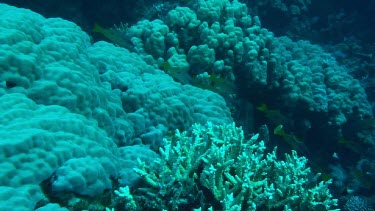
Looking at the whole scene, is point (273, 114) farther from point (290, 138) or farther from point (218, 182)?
point (218, 182)

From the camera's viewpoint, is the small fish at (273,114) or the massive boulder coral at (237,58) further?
the massive boulder coral at (237,58)

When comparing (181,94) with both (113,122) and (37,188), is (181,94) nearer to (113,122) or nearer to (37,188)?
(113,122)

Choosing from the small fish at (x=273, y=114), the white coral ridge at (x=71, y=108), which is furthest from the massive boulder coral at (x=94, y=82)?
the small fish at (x=273, y=114)

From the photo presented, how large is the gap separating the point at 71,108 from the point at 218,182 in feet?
5.07

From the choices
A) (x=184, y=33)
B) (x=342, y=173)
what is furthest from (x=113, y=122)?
(x=342, y=173)

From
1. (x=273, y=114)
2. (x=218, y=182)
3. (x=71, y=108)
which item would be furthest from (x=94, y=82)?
(x=273, y=114)

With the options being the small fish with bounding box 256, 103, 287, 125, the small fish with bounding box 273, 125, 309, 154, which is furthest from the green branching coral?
the small fish with bounding box 256, 103, 287, 125

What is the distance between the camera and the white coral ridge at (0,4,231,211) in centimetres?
259

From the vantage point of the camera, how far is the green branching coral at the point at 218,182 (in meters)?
2.92

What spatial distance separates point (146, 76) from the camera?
4.66m

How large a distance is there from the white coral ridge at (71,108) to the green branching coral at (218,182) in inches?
17.2

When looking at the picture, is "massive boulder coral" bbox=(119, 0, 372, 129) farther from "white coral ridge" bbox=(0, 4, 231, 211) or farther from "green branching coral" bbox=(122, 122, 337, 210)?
"green branching coral" bbox=(122, 122, 337, 210)

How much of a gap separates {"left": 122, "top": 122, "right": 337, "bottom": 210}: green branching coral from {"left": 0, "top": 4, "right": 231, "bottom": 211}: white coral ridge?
44cm

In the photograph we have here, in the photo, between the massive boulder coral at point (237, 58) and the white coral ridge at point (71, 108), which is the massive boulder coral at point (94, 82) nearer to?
the white coral ridge at point (71, 108)
